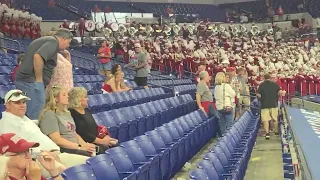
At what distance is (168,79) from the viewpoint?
1495 cm

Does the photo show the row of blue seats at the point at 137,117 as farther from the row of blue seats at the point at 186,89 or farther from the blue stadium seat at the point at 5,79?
the row of blue seats at the point at 186,89

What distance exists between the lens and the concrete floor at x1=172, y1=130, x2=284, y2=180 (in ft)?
22.8

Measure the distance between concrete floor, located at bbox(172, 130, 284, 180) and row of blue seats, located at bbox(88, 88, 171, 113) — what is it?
4.41ft

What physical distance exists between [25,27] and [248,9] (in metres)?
16.2

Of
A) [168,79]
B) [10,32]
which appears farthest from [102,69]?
[10,32]

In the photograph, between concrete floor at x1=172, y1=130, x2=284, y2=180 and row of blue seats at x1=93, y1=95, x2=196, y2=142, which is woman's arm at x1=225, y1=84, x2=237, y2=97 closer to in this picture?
concrete floor at x1=172, y1=130, x2=284, y2=180

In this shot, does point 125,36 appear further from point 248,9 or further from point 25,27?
point 248,9

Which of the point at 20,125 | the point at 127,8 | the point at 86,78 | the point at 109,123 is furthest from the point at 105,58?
the point at 127,8

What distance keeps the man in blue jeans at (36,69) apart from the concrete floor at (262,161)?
1792 mm

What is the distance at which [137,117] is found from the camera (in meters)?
7.21

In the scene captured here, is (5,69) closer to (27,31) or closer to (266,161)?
(266,161)

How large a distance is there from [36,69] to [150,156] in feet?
4.15

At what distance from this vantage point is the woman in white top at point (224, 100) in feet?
29.6

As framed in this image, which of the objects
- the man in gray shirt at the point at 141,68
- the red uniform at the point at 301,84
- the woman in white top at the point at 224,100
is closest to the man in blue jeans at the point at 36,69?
the woman in white top at the point at 224,100
